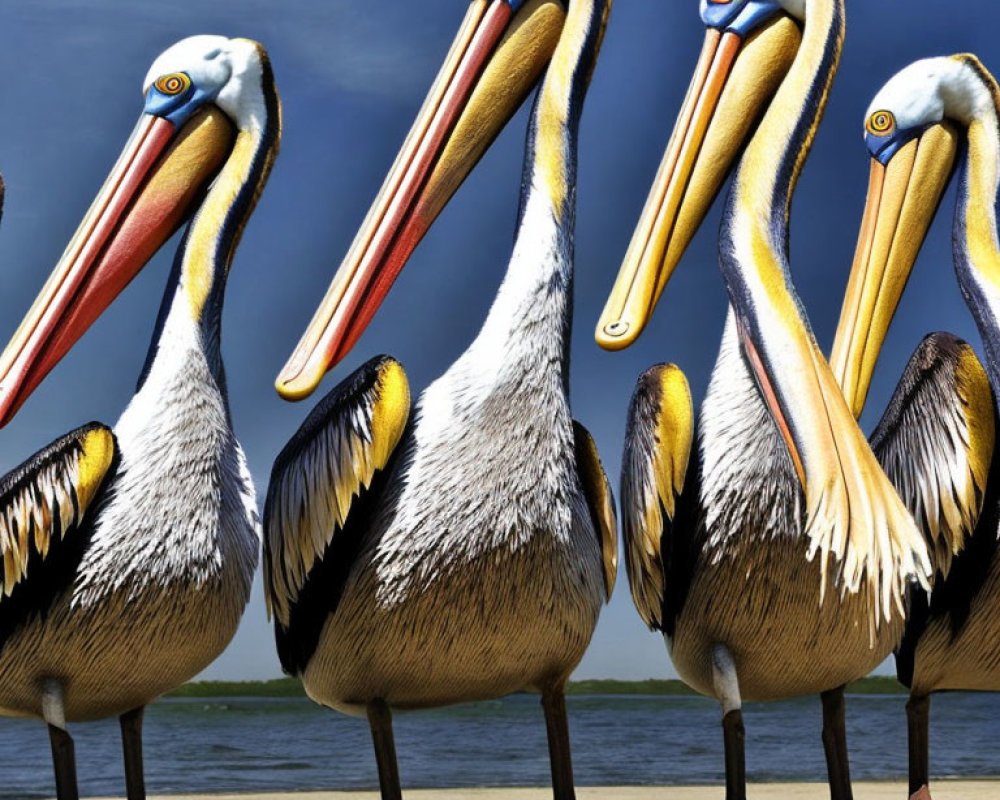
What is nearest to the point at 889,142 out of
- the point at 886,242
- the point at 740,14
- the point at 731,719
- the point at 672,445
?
the point at 886,242

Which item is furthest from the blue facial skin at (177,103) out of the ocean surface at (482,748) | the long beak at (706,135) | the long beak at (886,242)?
the ocean surface at (482,748)

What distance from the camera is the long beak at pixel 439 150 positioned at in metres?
5.49

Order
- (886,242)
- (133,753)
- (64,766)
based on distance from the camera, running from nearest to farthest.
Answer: (64,766) < (133,753) < (886,242)

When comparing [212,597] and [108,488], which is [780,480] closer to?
[212,597]

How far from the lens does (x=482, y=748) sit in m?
21.4

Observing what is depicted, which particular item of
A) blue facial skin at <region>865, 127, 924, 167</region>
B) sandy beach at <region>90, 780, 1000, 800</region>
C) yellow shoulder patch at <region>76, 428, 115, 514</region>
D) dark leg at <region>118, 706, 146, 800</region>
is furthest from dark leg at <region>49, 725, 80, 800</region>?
blue facial skin at <region>865, 127, 924, 167</region>

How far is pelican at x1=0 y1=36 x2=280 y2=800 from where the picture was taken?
5.23m

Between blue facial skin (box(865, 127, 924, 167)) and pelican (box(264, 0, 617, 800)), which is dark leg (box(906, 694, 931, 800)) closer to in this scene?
pelican (box(264, 0, 617, 800))

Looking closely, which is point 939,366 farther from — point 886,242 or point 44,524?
point 44,524

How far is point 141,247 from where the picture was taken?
19.1 ft

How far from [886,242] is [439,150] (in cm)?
202

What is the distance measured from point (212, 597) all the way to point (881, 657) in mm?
2435

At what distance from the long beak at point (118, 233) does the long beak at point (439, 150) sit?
2.52 ft

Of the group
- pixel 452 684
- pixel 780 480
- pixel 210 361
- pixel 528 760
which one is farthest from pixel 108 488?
pixel 528 760
